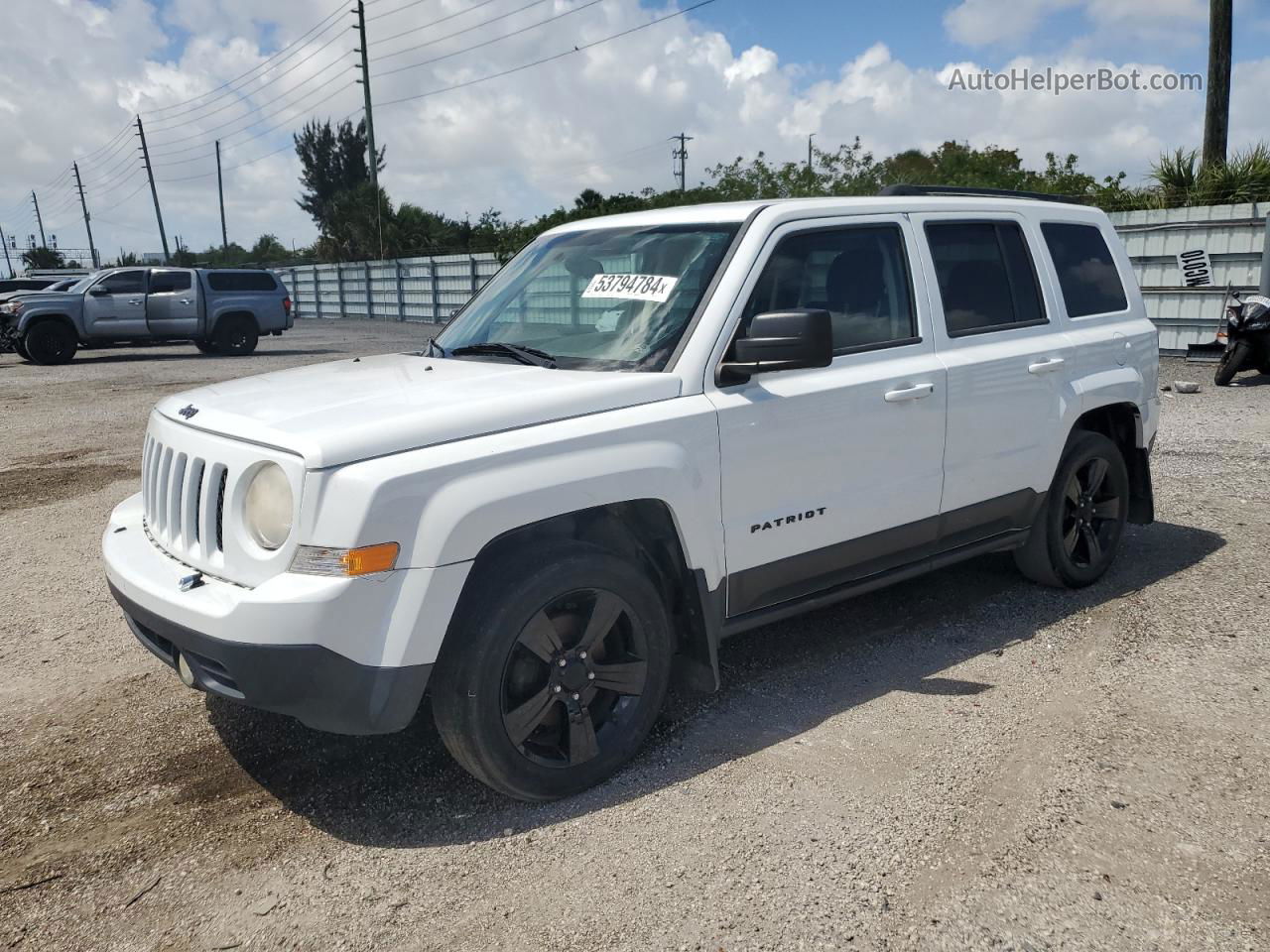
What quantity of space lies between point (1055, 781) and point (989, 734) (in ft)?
1.15

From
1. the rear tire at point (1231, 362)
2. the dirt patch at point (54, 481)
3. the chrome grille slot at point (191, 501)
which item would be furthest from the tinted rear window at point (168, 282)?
the chrome grille slot at point (191, 501)

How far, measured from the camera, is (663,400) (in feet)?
11.2

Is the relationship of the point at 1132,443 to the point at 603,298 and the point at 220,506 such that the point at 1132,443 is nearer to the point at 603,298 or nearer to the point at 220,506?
the point at 603,298

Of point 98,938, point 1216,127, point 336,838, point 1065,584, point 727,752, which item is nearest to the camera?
point 98,938

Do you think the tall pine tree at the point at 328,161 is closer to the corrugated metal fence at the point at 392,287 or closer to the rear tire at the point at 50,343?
the corrugated metal fence at the point at 392,287

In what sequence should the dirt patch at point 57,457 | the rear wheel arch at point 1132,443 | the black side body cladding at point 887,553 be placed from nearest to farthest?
the black side body cladding at point 887,553
the rear wheel arch at point 1132,443
the dirt patch at point 57,457

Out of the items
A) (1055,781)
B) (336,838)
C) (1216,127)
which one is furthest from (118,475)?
(1216,127)

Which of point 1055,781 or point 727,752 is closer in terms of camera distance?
point 1055,781

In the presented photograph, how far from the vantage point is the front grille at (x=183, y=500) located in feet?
10.1

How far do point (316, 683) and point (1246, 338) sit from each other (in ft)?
40.0

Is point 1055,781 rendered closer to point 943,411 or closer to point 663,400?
point 943,411

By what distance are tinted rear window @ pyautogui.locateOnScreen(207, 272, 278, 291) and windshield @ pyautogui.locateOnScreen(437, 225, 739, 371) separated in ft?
59.8

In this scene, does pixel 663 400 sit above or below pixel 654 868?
above

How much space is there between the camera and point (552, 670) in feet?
10.5
